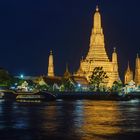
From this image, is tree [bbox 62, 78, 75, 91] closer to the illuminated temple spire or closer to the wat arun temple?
the wat arun temple

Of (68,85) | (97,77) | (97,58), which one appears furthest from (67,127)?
(97,58)

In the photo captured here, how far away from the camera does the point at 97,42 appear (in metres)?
156

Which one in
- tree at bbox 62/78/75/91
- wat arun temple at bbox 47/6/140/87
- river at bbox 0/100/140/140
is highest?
wat arun temple at bbox 47/6/140/87

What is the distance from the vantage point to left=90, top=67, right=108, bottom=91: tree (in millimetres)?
143875

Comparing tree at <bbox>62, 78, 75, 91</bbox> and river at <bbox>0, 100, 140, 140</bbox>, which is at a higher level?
tree at <bbox>62, 78, 75, 91</bbox>

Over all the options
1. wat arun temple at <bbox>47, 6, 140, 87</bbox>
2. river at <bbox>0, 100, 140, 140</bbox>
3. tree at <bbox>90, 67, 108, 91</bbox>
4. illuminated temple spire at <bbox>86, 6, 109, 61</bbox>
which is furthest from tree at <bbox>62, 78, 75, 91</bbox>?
river at <bbox>0, 100, 140, 140</bbox>

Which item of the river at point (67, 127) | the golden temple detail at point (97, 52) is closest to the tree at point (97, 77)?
the golden temple detail at point (97, 52)

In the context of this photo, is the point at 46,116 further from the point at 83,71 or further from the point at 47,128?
the point at 83,71

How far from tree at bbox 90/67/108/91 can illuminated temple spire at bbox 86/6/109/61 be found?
9.14 meters

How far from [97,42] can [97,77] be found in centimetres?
1500

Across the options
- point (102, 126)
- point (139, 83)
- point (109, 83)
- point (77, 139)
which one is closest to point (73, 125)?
point (102, 126)

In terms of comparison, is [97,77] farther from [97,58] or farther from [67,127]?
[67,127]

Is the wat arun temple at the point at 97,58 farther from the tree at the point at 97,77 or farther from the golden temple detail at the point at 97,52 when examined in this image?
the tree at the point at 97,77

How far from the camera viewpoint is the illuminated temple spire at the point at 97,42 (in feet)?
511
